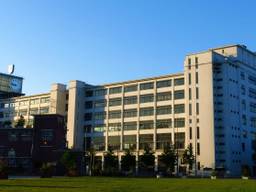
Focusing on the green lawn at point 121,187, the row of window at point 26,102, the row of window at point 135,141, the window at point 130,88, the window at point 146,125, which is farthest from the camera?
the row of window at point 26,102

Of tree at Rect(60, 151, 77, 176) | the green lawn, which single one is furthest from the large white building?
the green lawn

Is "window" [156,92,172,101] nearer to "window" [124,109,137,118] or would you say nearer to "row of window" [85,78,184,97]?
"row of window" [85,78,184,97]

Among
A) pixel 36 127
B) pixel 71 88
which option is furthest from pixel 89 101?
pixel 36 127

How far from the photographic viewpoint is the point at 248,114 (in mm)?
127000

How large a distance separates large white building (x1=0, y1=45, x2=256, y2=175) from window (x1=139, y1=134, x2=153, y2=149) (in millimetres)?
305

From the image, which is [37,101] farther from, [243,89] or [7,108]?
[243,89]

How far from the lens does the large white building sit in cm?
11656

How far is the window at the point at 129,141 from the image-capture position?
133m

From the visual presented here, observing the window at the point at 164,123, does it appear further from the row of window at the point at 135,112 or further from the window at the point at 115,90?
the window at the point at 115,90

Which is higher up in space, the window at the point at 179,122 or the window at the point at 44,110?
the window at the point at 44,110

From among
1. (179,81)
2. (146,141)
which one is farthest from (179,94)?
(146,141)

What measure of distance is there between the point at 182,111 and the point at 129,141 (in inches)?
826

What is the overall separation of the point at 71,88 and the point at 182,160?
51242 millimetres

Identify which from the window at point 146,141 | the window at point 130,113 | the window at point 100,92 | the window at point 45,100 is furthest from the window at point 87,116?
the window at point 146,141
